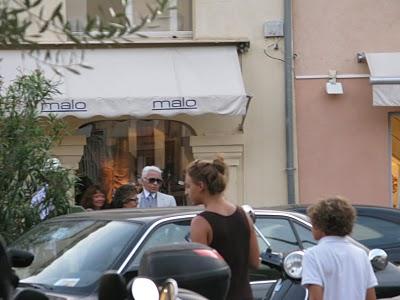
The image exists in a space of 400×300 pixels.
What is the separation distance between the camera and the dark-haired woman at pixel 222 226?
5180mm

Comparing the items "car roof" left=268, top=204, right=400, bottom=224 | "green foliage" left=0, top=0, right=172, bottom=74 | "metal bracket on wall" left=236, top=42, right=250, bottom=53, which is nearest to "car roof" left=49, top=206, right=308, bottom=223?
"car roof" left=268, top=204, right=400, bottom=224

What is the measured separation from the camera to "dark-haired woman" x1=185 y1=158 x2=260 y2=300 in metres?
5.18

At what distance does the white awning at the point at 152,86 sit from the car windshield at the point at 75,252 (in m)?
6.65

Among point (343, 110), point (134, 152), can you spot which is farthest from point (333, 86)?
point (134, 152)

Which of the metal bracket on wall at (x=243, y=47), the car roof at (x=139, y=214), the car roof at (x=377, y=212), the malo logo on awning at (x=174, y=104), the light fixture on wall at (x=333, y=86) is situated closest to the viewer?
the car roof at (x=139, y=214)

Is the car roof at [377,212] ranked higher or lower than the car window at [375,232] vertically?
higher

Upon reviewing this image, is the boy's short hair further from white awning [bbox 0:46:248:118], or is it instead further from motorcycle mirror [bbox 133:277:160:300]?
white awning [bbox 0:46:248:118]

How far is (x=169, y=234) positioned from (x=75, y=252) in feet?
2.03

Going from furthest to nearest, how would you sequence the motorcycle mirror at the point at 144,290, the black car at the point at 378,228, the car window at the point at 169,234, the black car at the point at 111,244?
1. the black car at the point at 378,228
2. the car window at the point at 169,234
3. the black car at the point at 111,244
4. the motorcycle mirror at the point at 144,290

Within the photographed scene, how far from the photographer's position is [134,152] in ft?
48.5

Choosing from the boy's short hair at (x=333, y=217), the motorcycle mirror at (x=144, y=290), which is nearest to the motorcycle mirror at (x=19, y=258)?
the motorcycle mirror at (x=144, y=290)

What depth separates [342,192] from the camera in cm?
1448

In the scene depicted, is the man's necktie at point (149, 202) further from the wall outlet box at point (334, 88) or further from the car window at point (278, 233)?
A: the wall outlet box at point (334, 88)

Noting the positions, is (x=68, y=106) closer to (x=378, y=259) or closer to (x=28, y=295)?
(x=378, y=259)
